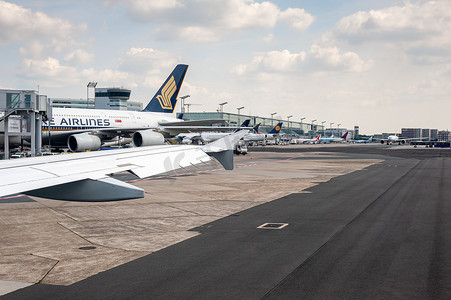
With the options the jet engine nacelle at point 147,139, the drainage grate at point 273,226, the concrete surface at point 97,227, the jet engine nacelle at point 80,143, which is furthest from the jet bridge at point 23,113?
the drainage grate at point 273,226

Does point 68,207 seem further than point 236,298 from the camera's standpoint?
Yes

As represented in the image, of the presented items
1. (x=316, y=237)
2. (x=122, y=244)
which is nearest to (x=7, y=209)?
(x=122, y=244)

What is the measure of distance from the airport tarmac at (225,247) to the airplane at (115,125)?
11.8 m

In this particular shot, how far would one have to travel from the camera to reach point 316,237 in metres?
12.5

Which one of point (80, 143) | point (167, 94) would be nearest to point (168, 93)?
A: point (167, 94)

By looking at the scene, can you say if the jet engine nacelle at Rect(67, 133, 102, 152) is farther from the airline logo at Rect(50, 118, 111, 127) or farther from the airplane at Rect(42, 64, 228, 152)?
the airline logo at Rect(50, 118, 111, 127)

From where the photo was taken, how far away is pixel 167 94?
48.1 metres

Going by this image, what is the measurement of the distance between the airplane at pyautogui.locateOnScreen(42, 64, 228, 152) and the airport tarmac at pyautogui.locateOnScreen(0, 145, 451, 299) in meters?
11.8

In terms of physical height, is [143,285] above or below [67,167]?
below

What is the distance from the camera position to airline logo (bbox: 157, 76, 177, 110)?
47.6 meters

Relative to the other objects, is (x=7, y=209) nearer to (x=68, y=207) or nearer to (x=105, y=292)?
(x=68, y=207)

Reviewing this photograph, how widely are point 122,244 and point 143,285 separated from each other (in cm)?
359

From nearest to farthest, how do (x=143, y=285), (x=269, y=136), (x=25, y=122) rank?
(x=143, y=285), (x=25, y=122), (x=269, y=136)

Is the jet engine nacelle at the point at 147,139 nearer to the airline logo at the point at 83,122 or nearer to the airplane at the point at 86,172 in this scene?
the airline logo at the point at 83,122
